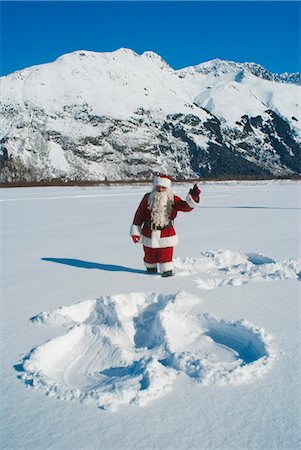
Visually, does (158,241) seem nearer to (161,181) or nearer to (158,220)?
(158,220)

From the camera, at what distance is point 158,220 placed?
452cm

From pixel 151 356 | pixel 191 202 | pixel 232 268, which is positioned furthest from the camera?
pixel 191 202

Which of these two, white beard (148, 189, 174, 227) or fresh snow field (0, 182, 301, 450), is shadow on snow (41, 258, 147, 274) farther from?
white beard (148, 189, 174, 227)

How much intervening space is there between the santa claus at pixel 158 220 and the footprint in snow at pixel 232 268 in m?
0.30

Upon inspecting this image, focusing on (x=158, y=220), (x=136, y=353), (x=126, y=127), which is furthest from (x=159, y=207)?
(x=126, y=127)

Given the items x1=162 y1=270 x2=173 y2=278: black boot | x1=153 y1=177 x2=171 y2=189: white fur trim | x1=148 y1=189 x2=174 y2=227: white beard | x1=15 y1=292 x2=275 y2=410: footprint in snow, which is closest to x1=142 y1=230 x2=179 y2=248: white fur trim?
x1=148 y1=189 x2=174 y2=227: white beard

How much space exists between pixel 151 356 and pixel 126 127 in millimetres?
126105

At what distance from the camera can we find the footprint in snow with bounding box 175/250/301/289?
385 cm

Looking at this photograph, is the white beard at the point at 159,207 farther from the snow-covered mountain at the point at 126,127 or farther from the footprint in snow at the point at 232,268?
the snow-covered mountain at the point at 126,127

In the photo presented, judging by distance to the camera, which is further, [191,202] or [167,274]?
[191,202]

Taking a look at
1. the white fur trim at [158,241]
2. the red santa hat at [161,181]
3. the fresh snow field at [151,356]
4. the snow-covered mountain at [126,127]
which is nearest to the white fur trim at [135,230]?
the white fur trim at [158,241]

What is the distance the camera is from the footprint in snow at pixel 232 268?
385 cm

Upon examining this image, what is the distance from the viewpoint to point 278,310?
3.03 m

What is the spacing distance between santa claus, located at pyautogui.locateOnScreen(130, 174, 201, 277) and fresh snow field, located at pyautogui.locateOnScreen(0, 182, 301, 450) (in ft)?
0.84
